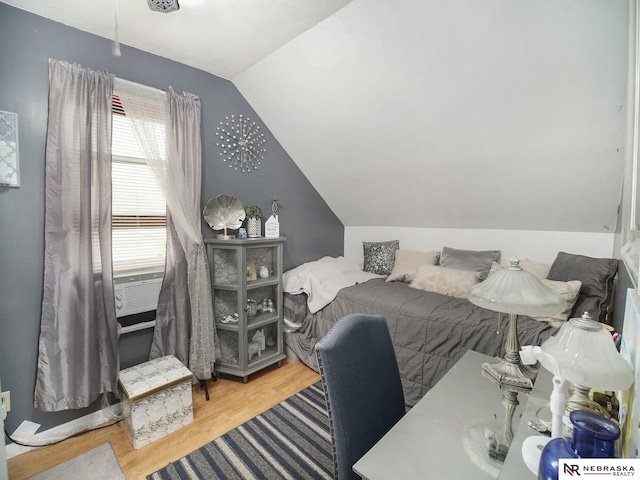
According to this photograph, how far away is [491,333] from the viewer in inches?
71.8

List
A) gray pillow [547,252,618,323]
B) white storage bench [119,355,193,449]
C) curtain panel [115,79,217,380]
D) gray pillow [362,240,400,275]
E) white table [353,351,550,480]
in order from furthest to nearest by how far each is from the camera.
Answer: gray pillow [362,240,400,275] → curtain panel [115,79,217,380] → gray pillow [547,252,618,323] → white storage bench [119,355,193,449] → white table [353,351,550,480]

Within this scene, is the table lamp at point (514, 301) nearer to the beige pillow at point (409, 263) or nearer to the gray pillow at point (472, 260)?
the gray pillow at point (472, 260)

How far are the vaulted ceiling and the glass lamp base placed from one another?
1219 mm

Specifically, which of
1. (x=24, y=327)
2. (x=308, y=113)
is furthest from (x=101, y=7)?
(x=24, y=327)

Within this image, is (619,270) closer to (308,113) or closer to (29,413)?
(308,113)

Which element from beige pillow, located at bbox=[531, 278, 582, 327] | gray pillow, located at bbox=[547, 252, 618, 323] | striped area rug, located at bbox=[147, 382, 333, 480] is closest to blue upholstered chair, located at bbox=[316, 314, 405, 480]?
striped area rug, located at bbox=[147, 382, 333, 480]

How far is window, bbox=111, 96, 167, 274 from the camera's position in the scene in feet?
6.59

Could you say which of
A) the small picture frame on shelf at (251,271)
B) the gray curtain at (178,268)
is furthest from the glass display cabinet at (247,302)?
the gray curtain at (178,268)

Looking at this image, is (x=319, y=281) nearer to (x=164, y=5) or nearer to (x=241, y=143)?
(x=241, y=143)

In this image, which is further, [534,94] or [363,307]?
[363,307]

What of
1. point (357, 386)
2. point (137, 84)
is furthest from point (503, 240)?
point (137, 84)

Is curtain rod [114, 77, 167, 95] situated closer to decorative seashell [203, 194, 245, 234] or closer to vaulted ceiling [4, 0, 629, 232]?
vaulted ceiling [4, 0, 629, 232]

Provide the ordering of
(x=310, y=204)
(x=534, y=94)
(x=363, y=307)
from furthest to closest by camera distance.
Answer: (x=310, y=204)
(x=363, y=307)
(x=534, y=94)

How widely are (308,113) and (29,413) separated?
280 centimetres
